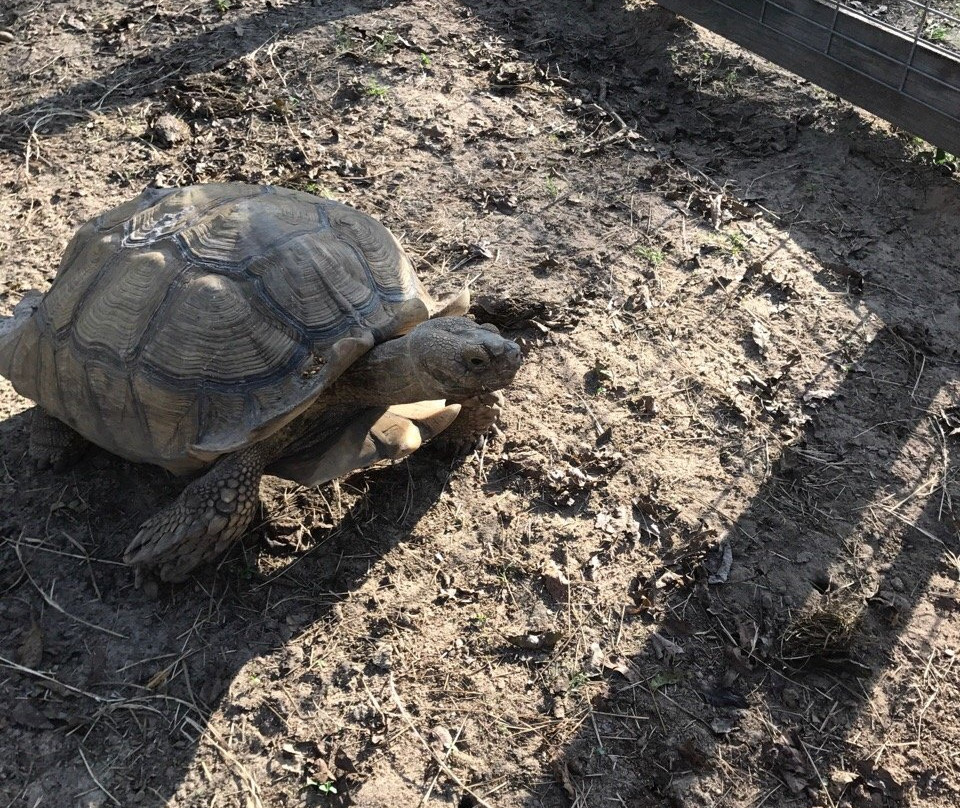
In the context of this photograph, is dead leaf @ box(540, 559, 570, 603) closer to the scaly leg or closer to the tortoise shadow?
the tortoise shadow

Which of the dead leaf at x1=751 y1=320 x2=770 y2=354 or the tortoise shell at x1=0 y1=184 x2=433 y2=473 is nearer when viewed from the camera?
the tortoise shell at x1=0 y1=184 x2=433 y2=473

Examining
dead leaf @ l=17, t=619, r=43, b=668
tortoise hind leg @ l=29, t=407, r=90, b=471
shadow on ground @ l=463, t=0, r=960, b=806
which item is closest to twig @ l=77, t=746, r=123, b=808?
dead leaf @ l=17, t=619, r=43, b=668

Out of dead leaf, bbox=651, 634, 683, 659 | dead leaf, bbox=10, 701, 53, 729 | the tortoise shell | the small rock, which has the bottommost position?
dead leaf, bbox=10, 701, 53, 729

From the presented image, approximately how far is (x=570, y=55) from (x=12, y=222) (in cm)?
434

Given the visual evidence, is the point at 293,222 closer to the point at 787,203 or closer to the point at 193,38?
the point at 787,203

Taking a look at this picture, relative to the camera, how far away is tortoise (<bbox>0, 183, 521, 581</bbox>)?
3.19 m

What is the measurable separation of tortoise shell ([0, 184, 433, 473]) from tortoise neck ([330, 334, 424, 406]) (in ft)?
0.30

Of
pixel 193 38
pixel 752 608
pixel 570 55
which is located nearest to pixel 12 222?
pixel 193 38

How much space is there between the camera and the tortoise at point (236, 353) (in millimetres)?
3188

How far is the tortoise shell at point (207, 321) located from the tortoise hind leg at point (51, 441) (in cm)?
20

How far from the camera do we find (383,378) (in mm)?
3346

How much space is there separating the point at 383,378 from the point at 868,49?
14.7ft

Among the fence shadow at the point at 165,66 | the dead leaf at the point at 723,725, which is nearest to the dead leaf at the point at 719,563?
the dead leaf at the point at 723,725

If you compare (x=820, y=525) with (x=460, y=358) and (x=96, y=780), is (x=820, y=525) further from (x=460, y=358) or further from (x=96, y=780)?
(x=96, y=780)
